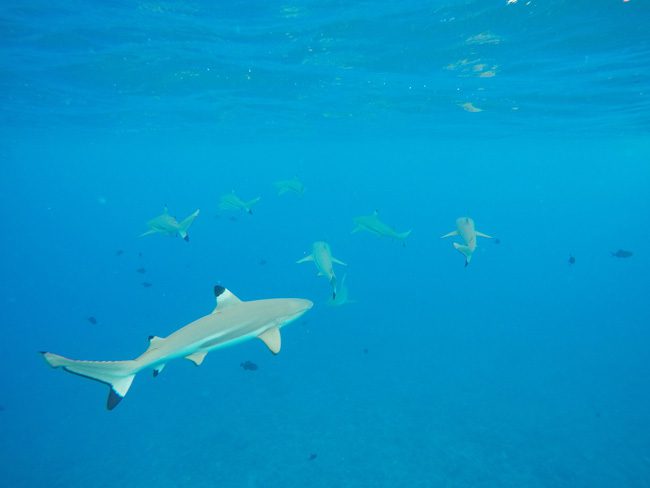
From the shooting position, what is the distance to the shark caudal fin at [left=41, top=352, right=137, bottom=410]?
3.34m

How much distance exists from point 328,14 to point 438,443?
48.8ft

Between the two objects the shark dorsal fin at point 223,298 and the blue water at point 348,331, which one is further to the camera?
the blue water at point 348,331

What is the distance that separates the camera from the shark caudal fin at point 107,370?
3.34 metres

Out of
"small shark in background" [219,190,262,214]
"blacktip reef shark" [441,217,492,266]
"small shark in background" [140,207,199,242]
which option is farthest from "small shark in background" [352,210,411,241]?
"small shark in background" [140,207,199,242]

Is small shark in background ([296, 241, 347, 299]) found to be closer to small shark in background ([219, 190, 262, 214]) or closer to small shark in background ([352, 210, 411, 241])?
small shark in background ([352, 210, 411, 241])

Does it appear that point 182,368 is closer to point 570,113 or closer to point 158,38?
point 158,38

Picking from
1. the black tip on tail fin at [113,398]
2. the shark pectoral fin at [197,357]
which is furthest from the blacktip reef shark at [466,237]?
the black tip on tail fin at [113,398]

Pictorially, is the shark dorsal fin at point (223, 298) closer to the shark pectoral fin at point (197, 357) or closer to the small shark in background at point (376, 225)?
the shark pectoral fin at point (197, 357)

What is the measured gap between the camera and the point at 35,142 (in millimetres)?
42875

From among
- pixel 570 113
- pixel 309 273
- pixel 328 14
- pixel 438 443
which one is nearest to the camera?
pixel 328 14

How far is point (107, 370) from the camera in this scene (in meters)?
3.64

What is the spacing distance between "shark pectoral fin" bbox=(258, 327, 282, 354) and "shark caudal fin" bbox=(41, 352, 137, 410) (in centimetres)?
152

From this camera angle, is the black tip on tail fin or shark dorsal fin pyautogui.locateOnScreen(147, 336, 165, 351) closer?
the black tip on tail fin

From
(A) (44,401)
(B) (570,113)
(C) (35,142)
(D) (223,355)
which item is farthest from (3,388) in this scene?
(B) (570,113)
